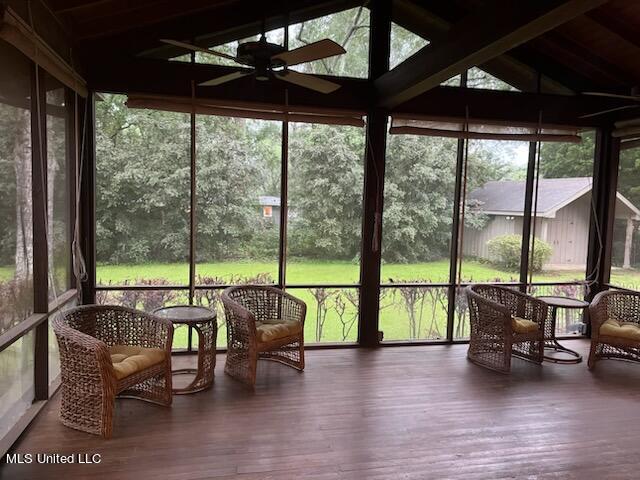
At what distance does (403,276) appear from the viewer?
508cm

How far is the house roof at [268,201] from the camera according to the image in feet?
15.3

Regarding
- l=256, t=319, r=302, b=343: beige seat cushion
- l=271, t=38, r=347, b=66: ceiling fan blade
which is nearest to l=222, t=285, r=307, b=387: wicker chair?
l=256, t=319, r=302, b=343: beige seat cushion

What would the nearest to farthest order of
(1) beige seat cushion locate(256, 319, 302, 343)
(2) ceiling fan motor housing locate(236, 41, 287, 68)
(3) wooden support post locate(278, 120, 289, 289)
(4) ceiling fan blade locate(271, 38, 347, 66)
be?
(4) ceiling fan blade locate(271, 38, 347, 66)
(2) ceiling fan motor housing locate(236, 41, 287, 68)
(1) beige seat cushion locate(256, 319, 302, 343)
(3) wooden support post locate(278, 120, 289, 289)

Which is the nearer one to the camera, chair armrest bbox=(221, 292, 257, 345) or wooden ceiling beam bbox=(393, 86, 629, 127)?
chair armrest bbox=(221, 292, 257, 345)

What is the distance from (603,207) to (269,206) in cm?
384

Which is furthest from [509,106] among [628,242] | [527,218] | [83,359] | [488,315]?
[83,359]

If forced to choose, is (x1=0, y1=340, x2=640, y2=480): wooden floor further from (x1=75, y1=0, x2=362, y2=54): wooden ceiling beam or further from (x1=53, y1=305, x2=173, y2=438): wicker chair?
(x1=75, y1=0, x2=362, y2=54): wooden ceiling beam

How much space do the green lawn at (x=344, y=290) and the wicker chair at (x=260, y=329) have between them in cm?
43

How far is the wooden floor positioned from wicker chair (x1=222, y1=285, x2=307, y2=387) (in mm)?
153

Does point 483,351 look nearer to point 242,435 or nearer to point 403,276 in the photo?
point 403,276

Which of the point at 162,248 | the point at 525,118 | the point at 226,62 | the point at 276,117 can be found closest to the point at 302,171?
the point at 276,117

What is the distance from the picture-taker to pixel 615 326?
443 cm

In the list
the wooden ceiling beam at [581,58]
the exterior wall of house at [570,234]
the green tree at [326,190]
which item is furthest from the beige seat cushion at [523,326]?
the wooden ceiling beam at [581,58]

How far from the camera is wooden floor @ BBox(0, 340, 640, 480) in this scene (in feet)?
8.57
